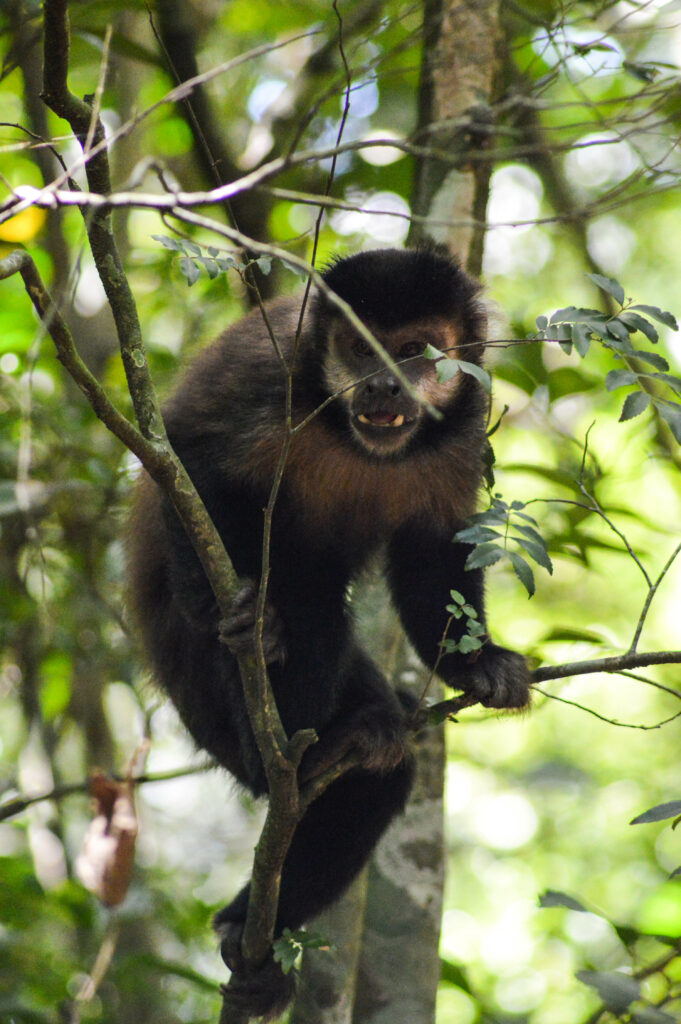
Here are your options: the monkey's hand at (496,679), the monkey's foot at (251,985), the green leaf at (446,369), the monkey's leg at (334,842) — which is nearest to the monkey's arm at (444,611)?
the monkey's hand at (496,679)

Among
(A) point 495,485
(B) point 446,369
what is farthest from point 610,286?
(A) point 495,485

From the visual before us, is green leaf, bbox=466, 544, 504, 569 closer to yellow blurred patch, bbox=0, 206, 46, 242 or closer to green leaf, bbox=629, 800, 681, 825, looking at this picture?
green leaf, bbox=629, 800, 681, 825

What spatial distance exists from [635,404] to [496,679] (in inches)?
55.2

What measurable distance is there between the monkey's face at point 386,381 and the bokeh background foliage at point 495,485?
46 centimetres

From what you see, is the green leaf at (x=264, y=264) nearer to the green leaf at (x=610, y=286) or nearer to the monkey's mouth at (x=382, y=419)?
the green leaf at (x=610, y=286)

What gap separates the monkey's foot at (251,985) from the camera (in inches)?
129

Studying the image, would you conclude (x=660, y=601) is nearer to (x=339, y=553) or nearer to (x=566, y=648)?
(x=566, y=648)

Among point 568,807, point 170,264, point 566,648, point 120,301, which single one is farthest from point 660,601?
point 120,301

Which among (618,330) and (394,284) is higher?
(394,284)

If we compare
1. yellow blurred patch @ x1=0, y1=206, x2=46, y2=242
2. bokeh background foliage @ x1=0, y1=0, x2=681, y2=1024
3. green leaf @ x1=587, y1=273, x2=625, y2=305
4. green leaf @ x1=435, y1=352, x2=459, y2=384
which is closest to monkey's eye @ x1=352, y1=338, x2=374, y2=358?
bokeh background foliage @ x1=0, y1=0, x2=681, y2=1024

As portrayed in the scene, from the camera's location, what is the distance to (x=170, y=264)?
213 inches

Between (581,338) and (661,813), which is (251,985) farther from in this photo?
(581,338)

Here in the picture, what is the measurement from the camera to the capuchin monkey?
3453 mm

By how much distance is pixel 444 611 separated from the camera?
12.4 feet
